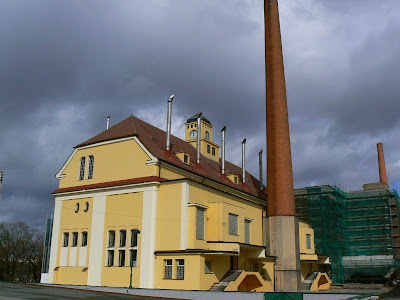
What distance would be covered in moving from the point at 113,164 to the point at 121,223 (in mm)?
4729

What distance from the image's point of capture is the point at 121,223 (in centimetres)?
2872

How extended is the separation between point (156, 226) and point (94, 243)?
5275 mm

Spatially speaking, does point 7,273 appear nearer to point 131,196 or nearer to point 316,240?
point 131,196

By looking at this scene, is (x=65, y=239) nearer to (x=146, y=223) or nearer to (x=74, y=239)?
(x=74, y=239)

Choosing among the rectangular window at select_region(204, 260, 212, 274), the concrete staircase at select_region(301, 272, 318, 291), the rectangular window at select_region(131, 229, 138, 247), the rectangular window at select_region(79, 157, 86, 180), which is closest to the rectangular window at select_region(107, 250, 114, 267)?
the rectangular window at select_region(131, 229, 138, 247)

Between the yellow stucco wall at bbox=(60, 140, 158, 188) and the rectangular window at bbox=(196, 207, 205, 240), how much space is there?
4.17 m

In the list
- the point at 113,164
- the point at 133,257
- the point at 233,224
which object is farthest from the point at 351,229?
the point at 113,164

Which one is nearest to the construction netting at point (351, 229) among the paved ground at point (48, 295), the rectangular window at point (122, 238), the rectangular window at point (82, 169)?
the rectangular window at point (122, 238)

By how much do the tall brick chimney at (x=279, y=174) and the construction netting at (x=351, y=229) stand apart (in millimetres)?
14867

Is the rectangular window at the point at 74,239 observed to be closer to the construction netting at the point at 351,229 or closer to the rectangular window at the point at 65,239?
the rectangular window at the point at 65,239

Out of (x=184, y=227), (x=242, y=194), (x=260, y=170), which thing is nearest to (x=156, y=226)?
(x=184, y=227)

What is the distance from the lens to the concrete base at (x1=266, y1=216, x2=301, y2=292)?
3356 centimetres

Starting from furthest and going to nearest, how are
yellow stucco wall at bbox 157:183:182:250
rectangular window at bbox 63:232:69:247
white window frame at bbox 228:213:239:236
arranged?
rectangular window at bbox 63:232:69:247 → white window frame at bbox 228:213:239:236 → yellow stucco wall at bbox 157:183:182:250

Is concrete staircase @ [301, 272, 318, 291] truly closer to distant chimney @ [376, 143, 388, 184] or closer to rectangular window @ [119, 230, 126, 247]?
rectangular window @ [119, 230, 126, 247]
